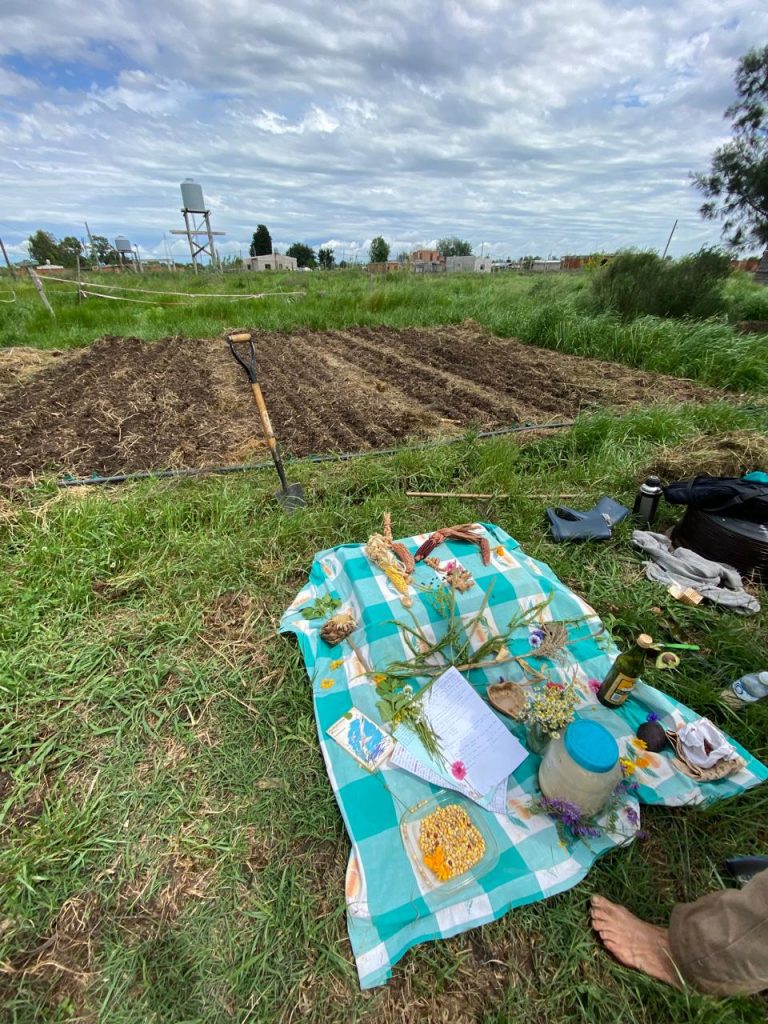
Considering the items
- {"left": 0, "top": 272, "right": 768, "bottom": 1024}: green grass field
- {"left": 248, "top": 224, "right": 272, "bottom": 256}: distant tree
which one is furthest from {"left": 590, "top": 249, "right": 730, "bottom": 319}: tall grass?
{"left": 248, "top": 224, "right": 272, "bottom": 256}: distant tree

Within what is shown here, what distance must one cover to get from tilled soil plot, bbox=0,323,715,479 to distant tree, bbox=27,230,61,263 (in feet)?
135

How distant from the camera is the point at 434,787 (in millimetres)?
1493

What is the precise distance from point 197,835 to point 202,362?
6228 millimetres

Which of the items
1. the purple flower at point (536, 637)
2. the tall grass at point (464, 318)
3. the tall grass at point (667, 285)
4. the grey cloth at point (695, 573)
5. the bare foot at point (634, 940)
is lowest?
the bare foot at point (634, 940)

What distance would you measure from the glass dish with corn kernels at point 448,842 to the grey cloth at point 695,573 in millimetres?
1581

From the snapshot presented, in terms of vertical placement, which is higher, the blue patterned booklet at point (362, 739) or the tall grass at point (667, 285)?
the tall grass at point (667, 285)

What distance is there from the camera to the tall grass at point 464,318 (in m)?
5.76

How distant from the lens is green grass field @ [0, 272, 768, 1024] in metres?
1.12

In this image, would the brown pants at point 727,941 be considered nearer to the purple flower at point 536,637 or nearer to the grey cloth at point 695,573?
the purple flower at point 536,637

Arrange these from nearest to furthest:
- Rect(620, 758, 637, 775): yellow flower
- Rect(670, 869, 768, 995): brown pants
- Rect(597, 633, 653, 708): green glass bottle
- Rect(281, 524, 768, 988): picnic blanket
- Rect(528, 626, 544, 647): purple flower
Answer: Rect(670, 869, 768, 995): brown pants
Rect(281, 524, 768, 988): picnic blanket
Rect(620, 758, 637, 775): yellow flower
Rect(597, 633, 653, 708): green glass bottle
Rect(528, 626, 544, 647): purple flower

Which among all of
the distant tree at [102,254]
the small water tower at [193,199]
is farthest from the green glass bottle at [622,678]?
the distant tree at [102,254]

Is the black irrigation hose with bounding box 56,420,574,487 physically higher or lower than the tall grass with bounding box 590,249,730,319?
lower

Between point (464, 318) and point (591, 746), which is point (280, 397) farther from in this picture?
point (464, 318)

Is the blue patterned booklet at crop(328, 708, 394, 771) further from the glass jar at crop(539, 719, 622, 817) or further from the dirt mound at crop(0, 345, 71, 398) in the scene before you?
the dirt mound at crop(0, 345, 71, 398)
